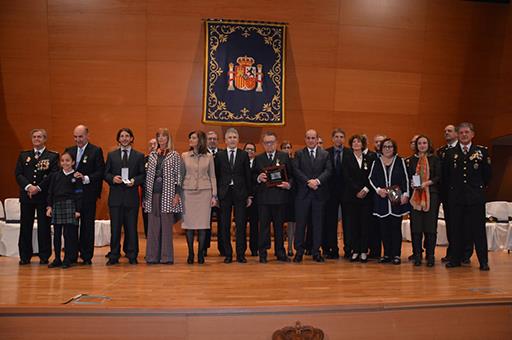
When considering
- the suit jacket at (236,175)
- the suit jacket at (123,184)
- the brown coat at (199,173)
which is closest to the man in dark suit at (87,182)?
the suit jacket at (123,184)

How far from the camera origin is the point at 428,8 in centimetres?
846

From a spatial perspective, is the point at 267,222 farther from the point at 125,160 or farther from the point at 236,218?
the point at 125,160

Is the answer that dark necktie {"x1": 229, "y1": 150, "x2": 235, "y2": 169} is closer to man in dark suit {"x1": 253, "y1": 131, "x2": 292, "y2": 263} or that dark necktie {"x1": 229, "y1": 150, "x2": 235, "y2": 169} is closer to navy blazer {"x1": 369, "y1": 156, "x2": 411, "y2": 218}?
man in dark suit {"x1": 253, "y1": 131, "x2": 292, "y2": 263}

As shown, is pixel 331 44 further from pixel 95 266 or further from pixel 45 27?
pixel 95 266

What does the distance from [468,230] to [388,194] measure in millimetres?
924

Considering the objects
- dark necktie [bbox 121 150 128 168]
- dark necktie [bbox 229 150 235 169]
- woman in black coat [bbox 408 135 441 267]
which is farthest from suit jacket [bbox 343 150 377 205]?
dark necktie [bbox 121 150 128 168]

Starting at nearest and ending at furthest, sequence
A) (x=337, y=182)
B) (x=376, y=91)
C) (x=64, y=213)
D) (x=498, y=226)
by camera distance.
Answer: (x=64, y=213) < (x=337, y=182) < (x=498, y=226) < (x=376, y=91)

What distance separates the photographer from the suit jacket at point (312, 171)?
17.0 ft

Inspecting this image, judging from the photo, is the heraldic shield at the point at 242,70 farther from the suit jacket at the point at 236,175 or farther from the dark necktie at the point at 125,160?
the dark necktie at the point at 125,160

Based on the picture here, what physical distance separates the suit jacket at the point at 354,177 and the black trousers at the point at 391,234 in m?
0.29

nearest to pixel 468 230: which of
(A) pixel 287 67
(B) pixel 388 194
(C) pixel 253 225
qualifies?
(B) pixel 388 194

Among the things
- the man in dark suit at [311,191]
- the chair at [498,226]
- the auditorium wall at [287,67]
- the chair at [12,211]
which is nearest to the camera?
the man in dark suit at [311,191]

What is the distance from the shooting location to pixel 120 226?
504 cm

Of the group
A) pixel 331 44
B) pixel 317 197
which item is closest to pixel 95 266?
pixel 317 197
